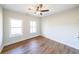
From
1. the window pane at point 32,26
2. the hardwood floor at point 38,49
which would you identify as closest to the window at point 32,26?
the window pane at point 32,26

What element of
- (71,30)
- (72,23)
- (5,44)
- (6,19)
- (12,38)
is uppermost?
(6,19)

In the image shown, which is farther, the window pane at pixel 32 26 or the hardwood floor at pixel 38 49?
the window pane at pixel 32 26

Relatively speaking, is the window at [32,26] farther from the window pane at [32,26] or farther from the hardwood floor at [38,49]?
the hardwood floor at [38,49]

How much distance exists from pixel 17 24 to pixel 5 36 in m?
0.83

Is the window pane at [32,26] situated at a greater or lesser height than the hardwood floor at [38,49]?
greater

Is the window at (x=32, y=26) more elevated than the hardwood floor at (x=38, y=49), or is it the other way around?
the window at (x=32, y=26)

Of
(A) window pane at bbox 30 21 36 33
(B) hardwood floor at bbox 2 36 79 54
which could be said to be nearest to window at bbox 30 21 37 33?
(A) window pane at bbox 30 21 36 33

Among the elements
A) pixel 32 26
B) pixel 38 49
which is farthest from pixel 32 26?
pixel 38 49

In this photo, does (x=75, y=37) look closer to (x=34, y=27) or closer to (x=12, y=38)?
(x=12, y=38)

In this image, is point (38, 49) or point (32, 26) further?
point (32, 26)

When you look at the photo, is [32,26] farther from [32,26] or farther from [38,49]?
[38,49]

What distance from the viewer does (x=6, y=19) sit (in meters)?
3.24
